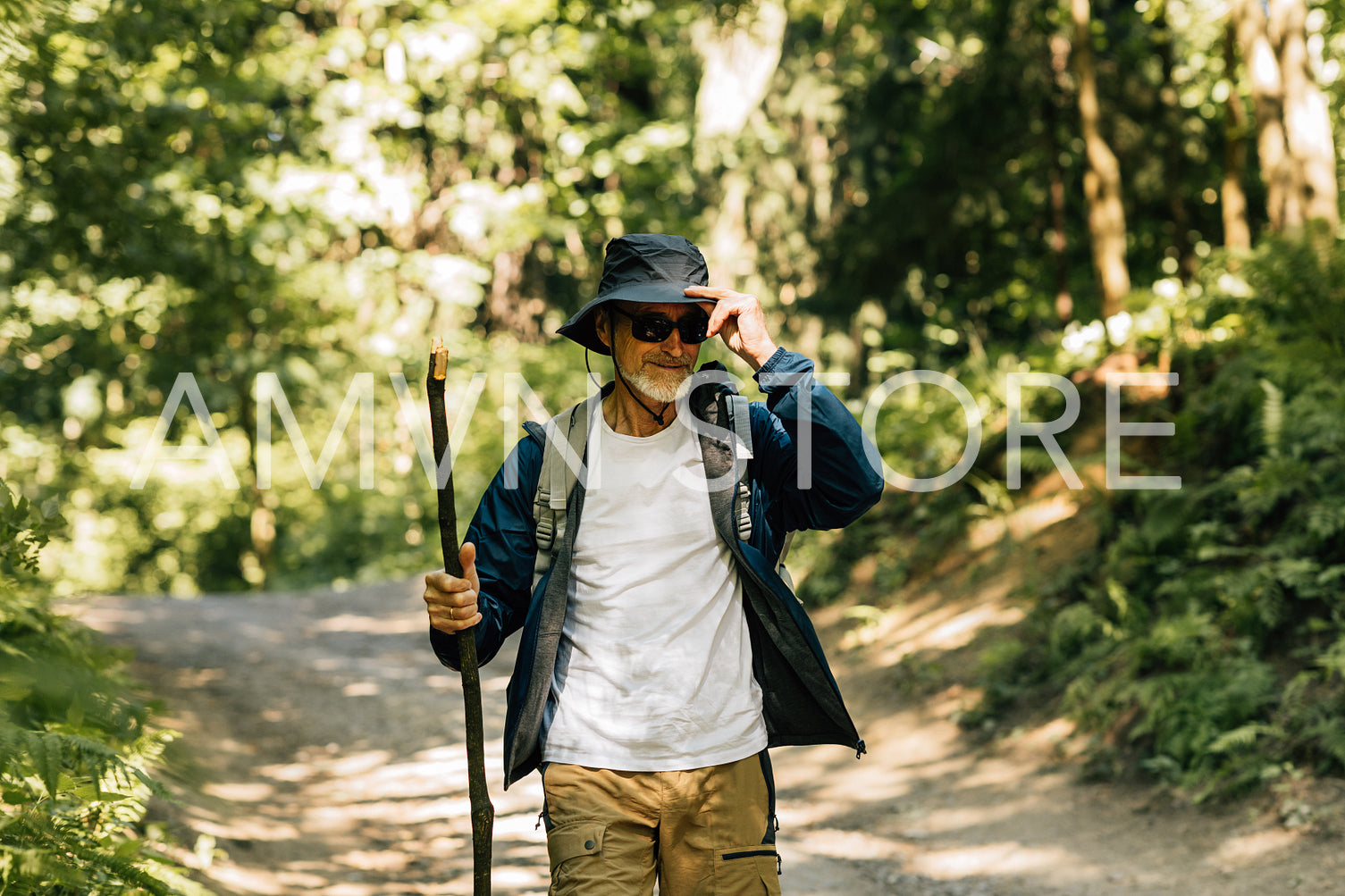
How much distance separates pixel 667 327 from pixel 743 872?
147cm

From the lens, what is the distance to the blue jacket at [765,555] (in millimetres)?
2926

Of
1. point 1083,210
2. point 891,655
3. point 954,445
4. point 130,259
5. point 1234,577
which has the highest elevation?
point 1083,210

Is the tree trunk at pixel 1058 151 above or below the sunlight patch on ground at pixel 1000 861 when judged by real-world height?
above

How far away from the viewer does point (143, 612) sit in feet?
41.0

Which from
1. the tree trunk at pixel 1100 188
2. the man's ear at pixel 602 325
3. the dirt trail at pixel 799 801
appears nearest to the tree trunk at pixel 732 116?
the tree trunk at pixel 1100 188

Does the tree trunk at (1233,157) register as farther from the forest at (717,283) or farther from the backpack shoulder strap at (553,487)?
the backpack shoulder strap at (553,487)

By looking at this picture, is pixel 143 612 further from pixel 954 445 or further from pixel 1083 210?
pixel 1083 210

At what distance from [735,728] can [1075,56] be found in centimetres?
978

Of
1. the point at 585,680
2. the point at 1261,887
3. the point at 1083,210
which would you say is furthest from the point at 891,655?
the point at 1083,210

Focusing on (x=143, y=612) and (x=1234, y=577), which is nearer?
(x=1234, y=577)

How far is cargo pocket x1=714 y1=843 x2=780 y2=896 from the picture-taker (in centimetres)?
293

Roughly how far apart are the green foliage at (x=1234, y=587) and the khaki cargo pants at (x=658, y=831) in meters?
3.84

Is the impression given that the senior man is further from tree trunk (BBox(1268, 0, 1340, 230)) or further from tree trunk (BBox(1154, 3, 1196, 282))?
tree trunk (BBox(1154, 3, 1196, 282))

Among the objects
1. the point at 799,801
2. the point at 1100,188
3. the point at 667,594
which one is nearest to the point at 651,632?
the point at 667,594
